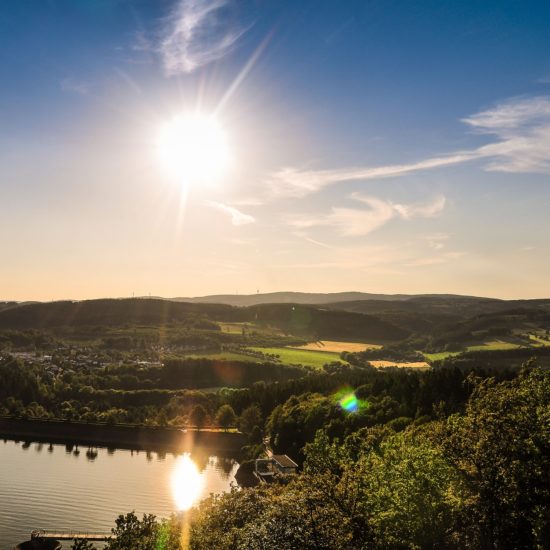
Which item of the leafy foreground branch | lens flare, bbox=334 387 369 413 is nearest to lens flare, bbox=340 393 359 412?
lens flare, bbox=334 387 369 413

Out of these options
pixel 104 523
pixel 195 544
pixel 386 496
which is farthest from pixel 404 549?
pixel 104 523

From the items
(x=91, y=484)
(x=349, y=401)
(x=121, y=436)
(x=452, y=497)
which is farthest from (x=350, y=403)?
(x=452, y=497)

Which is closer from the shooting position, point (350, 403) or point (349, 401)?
point (350, 403)

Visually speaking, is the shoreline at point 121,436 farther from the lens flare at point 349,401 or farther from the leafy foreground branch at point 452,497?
the leafy foreground branch at point 452,497

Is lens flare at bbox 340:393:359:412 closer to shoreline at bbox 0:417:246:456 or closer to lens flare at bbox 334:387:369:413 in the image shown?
lens flare at bbox 334:387:369:413

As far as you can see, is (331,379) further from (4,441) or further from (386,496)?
(386,496)

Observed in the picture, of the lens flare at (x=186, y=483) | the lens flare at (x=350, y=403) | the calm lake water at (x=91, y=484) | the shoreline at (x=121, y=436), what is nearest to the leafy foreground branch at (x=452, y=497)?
the calm lake water at (x=91, y=484)

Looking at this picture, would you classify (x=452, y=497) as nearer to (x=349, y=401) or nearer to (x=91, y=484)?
(x=91, y=484)

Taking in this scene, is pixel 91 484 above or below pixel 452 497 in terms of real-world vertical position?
below
